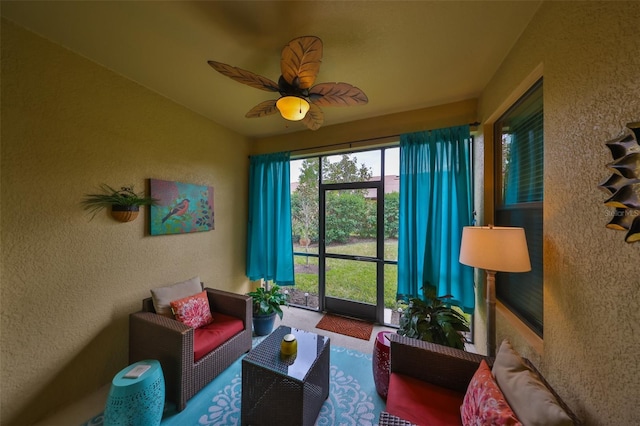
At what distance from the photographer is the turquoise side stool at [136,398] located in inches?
50.2

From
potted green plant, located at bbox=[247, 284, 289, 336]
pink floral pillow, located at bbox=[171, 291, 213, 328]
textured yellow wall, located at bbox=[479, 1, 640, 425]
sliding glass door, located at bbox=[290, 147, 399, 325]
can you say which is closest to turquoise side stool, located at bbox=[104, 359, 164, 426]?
pink floral pillow, located at bbox=[171, 291, 213, 328]

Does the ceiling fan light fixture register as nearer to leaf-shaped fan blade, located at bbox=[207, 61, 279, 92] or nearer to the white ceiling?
leaf-shaped fan blade, located at bbox=[207, 61, 279, 92]

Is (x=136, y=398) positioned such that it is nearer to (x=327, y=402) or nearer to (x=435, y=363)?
(x=327, y=402)

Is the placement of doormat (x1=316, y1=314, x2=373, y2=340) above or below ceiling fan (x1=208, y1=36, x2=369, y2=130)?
below

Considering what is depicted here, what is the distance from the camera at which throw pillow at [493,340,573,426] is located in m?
0.72

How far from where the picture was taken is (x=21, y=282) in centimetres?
137

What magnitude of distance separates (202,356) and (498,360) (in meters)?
2.00

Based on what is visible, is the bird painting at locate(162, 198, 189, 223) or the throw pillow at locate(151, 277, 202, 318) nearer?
the throw pillow at locate(151, 277, 202, 318)

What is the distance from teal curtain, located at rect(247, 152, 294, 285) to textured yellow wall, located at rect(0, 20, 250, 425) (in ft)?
3.52

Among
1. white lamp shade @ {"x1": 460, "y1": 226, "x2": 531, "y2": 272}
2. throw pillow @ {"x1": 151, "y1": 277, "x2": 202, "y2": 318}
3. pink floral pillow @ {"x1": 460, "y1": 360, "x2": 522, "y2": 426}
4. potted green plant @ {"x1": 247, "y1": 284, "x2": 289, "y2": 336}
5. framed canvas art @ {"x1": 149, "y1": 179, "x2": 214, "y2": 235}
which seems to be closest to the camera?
pink floral pillow @ {"x1": 460, "y1": 360, "x2": 522, "y2": 426}

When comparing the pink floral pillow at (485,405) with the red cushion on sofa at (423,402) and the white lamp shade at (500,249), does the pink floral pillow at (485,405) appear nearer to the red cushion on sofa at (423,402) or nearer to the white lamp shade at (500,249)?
the red cushion on sofa at (423,402)

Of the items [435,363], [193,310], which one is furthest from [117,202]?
[435,363]

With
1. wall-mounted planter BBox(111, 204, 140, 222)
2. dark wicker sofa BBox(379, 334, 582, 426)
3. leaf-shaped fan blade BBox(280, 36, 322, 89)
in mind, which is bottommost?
dark wicker sofa BBox(379, 334, 582, 426)

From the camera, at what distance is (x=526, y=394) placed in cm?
83
